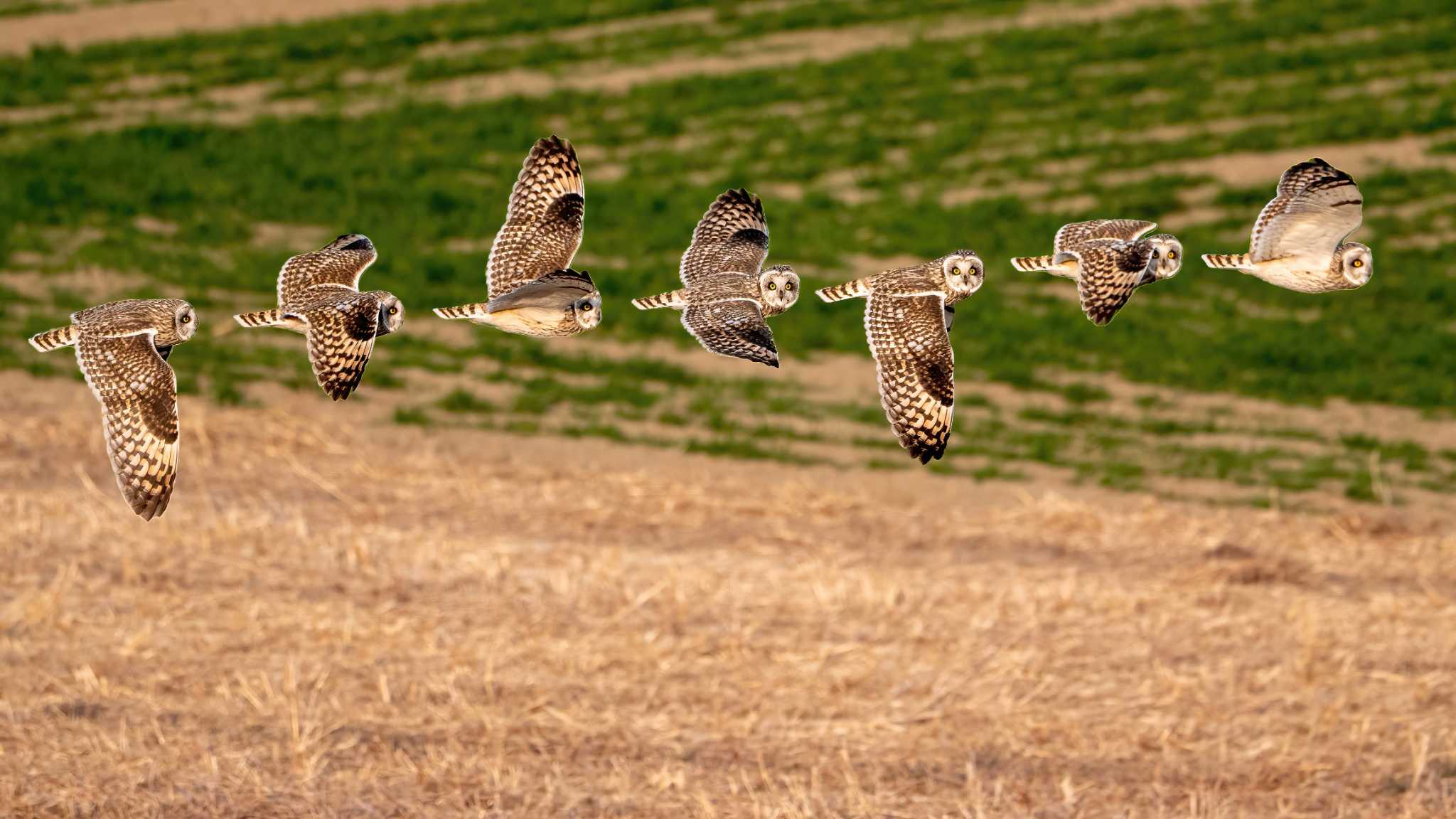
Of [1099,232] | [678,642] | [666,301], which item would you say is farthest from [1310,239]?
[678,642]

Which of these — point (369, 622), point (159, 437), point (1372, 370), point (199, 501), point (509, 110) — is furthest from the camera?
point (509, 110)

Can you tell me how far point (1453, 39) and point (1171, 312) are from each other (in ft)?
49.4

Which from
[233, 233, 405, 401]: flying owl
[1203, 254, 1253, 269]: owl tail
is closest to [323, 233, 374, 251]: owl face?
[233, 233, 405, 401]: flying owl

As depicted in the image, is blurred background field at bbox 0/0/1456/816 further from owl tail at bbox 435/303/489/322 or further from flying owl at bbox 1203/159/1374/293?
Answer: owl tail at bbox 435/303/489/322

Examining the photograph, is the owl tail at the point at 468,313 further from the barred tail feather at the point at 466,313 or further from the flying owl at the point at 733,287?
the flying owl at the point at 733,287

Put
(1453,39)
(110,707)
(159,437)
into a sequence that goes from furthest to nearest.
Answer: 1. (1453,39)
2. (110,707)
3. (159,437)

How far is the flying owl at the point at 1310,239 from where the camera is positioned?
13.0 feet

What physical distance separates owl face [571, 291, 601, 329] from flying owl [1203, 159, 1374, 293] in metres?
1.31

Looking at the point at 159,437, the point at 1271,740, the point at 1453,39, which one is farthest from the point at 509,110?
the point at 159,437

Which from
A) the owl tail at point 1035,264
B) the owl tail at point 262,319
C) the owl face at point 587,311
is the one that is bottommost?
the owl tail at point 262,319

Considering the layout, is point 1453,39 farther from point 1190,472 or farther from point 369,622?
point 369,622

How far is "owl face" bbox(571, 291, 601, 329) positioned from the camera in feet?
12.1

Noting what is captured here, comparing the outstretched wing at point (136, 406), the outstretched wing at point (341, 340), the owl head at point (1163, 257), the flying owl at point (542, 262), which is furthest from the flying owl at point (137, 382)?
the owl head at point (1163, 257)

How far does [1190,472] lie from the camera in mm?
21359
